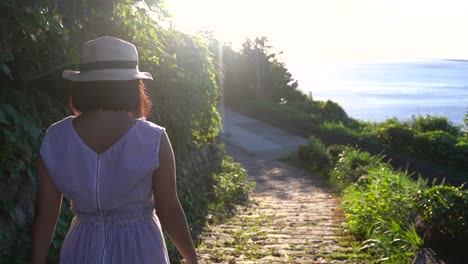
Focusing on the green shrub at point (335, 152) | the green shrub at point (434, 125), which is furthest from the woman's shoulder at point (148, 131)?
the green shrub at point (434, 125)

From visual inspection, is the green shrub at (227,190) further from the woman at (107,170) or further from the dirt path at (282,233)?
the woman at (107,170)

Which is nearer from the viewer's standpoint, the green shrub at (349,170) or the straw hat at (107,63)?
the straw hat at (107,63)

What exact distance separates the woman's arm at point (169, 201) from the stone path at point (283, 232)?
282cm

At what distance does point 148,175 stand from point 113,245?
0.31 m

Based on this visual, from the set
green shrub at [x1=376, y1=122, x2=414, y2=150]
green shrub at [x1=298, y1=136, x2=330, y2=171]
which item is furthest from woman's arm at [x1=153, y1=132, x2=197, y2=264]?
green shrub at [x1=376, y1=122, x2=414, y2=150]

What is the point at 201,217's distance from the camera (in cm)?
658

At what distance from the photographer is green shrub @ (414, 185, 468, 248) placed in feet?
15.3

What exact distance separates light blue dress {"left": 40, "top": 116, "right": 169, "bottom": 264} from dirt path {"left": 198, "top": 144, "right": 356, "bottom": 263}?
115 inches

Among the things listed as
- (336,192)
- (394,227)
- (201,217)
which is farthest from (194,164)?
(336,192)

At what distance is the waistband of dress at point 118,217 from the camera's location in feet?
7.02

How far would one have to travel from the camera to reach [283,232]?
644 centimetres

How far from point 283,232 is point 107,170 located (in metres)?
4.61

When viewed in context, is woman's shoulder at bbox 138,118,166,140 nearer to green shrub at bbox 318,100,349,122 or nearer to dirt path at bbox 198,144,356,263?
dirt path at bbox 198,144,356,263

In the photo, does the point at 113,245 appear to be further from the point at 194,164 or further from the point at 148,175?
the point at 194,164
